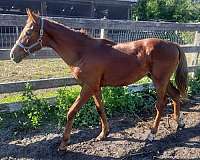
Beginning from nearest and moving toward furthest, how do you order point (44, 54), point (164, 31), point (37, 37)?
point (37, 37) < point (44, 54) < point (164, 31)

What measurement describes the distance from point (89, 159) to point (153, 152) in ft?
3.05

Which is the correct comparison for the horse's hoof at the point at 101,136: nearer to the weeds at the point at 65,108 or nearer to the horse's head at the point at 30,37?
the weeds at the point at 65,108

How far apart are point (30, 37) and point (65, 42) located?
0.50 m

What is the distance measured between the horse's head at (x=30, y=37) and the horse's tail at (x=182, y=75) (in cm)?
232

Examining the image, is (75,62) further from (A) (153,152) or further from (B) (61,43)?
(A) (153,152)

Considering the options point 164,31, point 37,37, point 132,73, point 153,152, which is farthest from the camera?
point 164,31

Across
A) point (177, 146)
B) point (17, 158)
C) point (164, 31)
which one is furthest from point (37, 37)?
point (164, 31)

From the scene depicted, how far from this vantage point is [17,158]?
190 inches

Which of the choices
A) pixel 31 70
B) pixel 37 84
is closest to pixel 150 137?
pixel 37 84

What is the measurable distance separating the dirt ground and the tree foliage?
20836mm

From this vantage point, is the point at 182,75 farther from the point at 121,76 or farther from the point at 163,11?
the point at 163,11

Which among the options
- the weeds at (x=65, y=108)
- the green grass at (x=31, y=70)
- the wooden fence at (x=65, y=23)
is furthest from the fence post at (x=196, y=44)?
the green grass at (x=31, y=70)

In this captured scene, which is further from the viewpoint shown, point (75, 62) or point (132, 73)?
point (132, 73)

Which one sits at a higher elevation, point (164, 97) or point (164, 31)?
point (164, 31)
